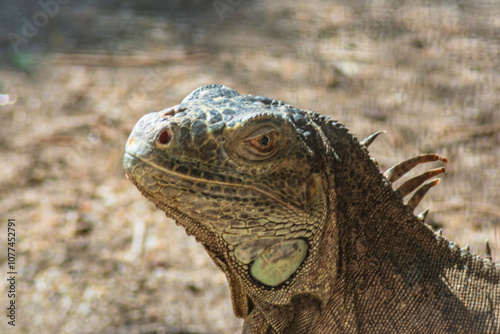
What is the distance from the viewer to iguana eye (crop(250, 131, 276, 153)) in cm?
247

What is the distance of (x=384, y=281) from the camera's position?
2.72 m

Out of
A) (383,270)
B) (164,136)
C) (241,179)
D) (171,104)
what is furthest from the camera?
(171,104)

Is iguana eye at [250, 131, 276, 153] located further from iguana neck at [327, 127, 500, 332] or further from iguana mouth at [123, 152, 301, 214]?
iguana neck at [327, 127, 500, 332]

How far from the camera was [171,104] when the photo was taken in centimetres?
748

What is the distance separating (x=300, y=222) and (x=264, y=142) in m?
0.43

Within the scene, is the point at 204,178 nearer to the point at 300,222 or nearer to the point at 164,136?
the point at 164,136

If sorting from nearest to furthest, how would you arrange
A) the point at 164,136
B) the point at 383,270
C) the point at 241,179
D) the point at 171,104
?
the point at 164,136 < the point at 241,179 < the point at 383,270 < the point at 171,104

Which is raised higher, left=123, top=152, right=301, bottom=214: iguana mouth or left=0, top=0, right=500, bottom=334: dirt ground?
left=123, top=152, right=301, bottom=214: iguana mouth

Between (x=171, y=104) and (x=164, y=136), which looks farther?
(x=171, y=104)

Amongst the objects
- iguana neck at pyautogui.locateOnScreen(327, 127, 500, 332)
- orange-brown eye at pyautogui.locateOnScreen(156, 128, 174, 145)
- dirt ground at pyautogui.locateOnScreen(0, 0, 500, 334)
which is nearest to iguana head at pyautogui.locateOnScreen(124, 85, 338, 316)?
orange-brown eye at pyautogui.locateOnScreen(156, 128, 174, 145)

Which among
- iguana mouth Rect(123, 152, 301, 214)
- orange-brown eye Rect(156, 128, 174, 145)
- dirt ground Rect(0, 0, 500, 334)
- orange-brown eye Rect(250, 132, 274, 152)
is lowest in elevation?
dirt ground Rect(0, 0, 500, 334)

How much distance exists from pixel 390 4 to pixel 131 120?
229 inches

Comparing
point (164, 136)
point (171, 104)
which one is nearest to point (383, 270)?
point (164, 136)

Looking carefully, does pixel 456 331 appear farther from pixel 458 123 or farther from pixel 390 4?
pixel 390 4
